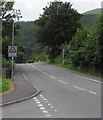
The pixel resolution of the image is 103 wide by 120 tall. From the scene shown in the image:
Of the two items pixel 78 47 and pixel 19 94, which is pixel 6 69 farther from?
pixel 78 47

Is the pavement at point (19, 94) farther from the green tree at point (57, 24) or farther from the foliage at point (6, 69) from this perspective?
the green tree at point (57, 24)

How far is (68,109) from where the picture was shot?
9.70 metres

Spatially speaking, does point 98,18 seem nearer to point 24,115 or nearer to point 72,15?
point 24,115

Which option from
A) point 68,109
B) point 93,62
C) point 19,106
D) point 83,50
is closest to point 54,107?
point 68,109

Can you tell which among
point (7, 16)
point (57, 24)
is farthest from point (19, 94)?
point (57, 24)

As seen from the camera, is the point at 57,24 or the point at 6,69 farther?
the point at 57,24

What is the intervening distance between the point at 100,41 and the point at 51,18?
29357 mm

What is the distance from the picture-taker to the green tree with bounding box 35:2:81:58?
52.9 meters

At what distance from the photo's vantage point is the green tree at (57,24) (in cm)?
5288

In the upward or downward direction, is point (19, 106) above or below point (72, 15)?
below

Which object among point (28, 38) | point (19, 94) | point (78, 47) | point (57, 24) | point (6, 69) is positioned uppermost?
point (28, 38)

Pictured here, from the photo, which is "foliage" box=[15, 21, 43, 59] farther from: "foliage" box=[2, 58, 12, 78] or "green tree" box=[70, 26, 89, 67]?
"foliage" box=[2, 58, 12, 78]

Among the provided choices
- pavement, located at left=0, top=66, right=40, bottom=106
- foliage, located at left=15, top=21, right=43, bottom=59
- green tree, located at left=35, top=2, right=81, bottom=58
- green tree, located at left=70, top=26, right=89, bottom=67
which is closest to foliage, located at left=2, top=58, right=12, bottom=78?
pavement, located at left=0, top=66, right=40, bottom=106

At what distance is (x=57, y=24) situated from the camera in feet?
176
